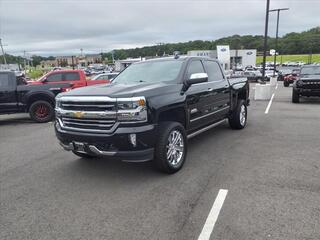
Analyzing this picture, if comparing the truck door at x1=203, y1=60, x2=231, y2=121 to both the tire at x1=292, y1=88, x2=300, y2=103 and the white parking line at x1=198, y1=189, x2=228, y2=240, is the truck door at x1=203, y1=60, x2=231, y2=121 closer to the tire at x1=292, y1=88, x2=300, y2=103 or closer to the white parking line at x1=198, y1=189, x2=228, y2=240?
the white parking line at x1=198, y1=189, x2=228, y2=240

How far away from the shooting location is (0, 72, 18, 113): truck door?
34.4ft

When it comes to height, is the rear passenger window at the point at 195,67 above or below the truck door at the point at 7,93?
Result: above

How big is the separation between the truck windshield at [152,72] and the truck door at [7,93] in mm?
5819

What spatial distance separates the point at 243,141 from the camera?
279 inches

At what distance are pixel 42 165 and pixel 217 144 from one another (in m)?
3.63

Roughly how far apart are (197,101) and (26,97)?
720 cm

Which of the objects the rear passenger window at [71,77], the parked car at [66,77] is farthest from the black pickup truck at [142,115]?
the rear passenger window at [71,77]

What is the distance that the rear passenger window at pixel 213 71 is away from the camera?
269 inches

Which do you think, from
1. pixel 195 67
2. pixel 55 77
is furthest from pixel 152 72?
pixel 55 77

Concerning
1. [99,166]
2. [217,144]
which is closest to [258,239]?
[99,166]

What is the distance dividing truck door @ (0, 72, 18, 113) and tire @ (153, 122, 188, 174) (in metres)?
7.60

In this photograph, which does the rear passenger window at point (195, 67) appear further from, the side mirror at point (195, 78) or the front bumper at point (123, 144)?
the front bumper at point (123, 144)

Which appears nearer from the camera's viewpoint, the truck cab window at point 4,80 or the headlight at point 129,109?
the headlight at point 129,109

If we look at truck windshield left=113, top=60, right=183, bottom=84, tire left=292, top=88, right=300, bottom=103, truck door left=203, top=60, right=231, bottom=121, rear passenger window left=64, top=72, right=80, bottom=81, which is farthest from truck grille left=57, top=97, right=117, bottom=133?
tire left=292, top=88, right=300, bottom=103
